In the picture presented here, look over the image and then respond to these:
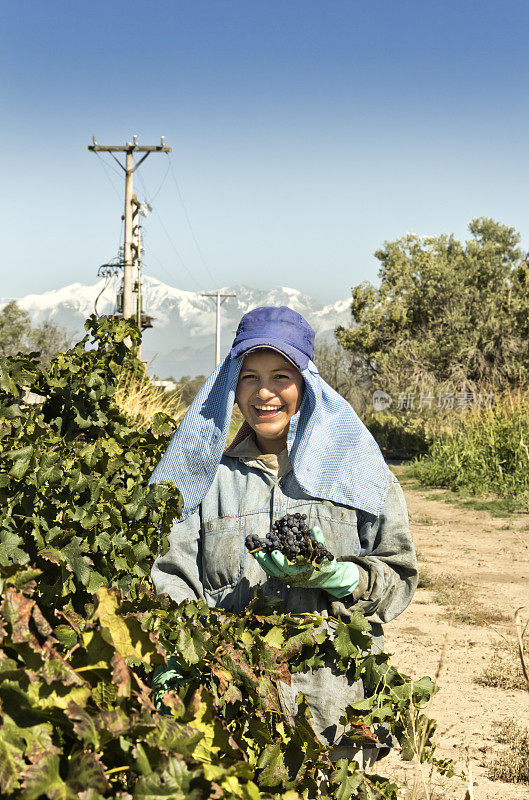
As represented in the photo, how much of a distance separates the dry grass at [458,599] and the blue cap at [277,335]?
3.39 meters

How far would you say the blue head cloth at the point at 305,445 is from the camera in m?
2.22

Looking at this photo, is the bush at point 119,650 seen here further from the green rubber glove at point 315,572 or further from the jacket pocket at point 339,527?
the jacket pocket at point 339,527

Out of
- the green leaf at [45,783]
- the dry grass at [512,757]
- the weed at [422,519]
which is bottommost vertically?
the dry grass at [512,757]

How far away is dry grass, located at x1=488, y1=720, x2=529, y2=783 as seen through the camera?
330cm

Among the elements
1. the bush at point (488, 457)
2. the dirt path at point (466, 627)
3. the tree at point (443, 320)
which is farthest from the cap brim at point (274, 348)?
the tree at point (443, 320)

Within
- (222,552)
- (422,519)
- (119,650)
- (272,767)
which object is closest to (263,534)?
(222,552)

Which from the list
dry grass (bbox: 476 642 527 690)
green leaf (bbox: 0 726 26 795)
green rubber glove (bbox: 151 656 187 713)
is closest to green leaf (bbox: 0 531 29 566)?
green rubber glove (bbox: 151 656 187 713)

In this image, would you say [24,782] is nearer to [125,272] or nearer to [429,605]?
[429,605]

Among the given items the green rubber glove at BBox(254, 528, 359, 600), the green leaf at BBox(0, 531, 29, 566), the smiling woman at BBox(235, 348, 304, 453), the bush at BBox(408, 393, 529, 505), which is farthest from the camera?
the bush at BBox(408, 393, 529, 505)

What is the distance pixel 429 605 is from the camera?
6105 mm

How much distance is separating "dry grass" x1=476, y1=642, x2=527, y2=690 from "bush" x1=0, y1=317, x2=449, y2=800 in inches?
104

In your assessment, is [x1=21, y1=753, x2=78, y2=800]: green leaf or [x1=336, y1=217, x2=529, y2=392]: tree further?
[x1=336, y1=217, x2=529, y2=392]: tree

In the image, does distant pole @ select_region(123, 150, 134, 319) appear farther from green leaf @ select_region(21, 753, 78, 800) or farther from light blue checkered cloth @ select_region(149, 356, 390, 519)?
green leaf @ select_region(21, 753, 78, 800)

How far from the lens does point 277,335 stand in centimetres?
228
